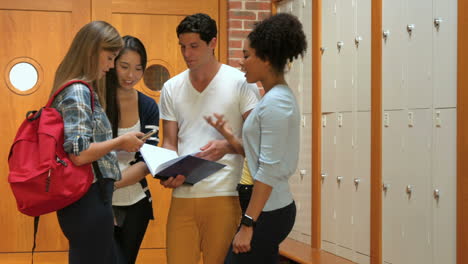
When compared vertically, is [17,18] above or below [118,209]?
above

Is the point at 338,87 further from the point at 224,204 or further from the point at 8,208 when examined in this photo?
the point at 8,208

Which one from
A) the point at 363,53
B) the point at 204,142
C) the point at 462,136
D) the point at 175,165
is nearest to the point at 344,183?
the point at 363,53

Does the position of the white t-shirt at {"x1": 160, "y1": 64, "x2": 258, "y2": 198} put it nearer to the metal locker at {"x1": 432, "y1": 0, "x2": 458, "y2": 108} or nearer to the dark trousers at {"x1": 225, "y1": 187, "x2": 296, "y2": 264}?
the dark trousers at {"x1": 225, "y1": 187, "x2": 296, "y2": 264}

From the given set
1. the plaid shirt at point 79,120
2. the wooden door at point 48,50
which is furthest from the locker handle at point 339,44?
the plaid shirt at point 79,120

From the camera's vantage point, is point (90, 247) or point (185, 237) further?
point (185, 237)

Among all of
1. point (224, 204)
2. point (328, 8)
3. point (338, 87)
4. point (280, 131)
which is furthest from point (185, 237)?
point (328, 8)

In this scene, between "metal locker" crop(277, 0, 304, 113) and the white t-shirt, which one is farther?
"metal locker" crop(277, 0, 304, 113)

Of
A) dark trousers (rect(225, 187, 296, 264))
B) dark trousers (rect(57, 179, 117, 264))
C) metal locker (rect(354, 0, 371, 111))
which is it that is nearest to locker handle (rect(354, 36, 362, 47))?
metal locker (rect(354, 0, 371, 111))

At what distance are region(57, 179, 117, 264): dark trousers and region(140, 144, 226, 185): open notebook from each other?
0.27m

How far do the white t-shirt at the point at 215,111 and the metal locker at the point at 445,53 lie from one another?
1.40 meters

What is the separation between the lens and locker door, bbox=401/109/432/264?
395 centimetres

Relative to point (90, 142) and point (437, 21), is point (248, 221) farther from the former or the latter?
point (437, 21)

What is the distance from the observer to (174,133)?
2.96m

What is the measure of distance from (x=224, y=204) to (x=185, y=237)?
0.72 feet
